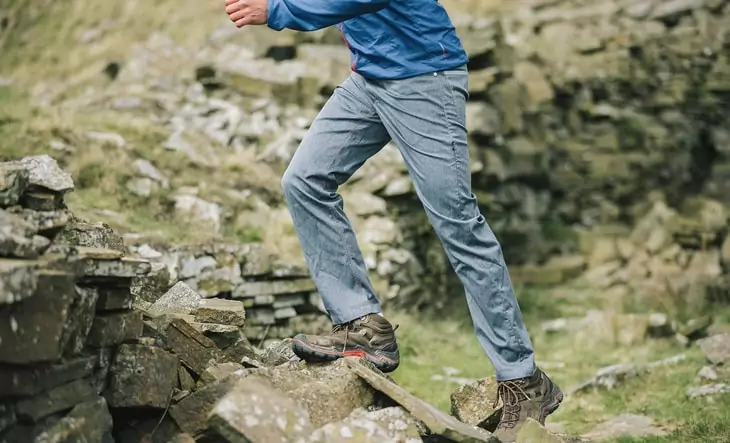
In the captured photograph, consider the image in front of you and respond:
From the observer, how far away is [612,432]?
604 cm

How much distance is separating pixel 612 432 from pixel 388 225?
179 inches

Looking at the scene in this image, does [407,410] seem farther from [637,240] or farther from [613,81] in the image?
[613,81]

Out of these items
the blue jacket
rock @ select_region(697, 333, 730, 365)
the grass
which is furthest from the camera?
rock @ select_region(697, 333, 730, 365)

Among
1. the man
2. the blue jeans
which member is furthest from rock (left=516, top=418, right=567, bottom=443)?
the blue jeans

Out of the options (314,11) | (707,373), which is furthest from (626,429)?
(314,11)

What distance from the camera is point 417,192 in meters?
4.47

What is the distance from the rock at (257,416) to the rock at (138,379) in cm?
36

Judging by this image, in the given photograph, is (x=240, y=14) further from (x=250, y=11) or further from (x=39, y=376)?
(x=39, y=376)

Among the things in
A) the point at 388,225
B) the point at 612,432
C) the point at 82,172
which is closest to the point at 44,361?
the point at 612,432

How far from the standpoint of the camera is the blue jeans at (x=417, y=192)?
4.40m

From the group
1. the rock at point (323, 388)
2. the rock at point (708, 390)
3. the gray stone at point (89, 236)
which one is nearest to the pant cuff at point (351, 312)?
the rock at point (323, 388)

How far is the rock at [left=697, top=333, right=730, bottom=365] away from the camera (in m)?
7.57

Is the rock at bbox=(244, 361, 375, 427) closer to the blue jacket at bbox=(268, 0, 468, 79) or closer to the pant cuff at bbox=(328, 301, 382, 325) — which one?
the pant cuff at bbox=(328, 301, 382, 325)

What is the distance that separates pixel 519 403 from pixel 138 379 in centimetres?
173
